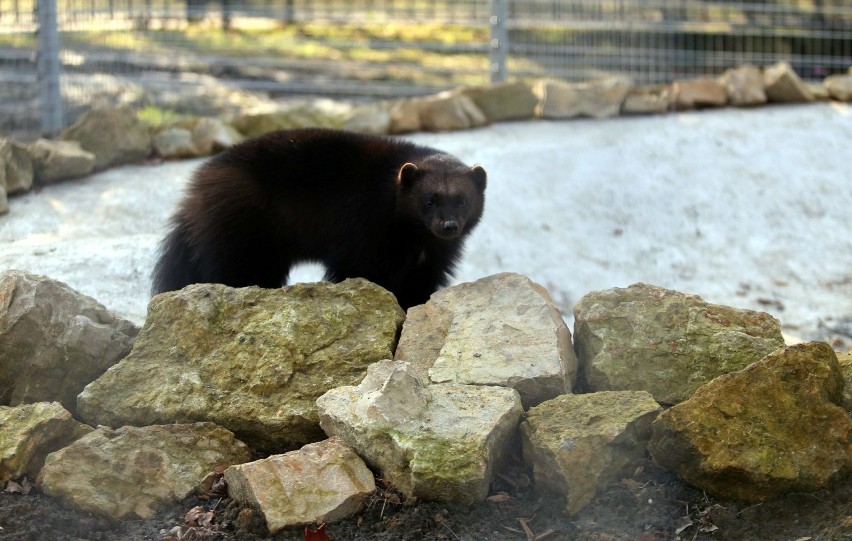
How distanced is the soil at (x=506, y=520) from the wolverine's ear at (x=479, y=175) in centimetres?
243

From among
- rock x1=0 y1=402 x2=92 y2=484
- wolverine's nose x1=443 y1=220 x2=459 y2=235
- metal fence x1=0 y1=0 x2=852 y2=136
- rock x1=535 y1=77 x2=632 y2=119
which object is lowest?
rock x1=0 y1=402 x2=92 y2=484

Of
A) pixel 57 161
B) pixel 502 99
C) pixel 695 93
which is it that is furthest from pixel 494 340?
pixel 695 93

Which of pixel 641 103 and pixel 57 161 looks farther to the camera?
pixel 641 103

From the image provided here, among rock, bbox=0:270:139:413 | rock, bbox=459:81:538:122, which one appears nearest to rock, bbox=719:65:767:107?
rock, bbox=459:81:538:122

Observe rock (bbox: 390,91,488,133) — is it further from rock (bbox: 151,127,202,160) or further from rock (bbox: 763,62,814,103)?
rock (bbox: 763,62,814,103)

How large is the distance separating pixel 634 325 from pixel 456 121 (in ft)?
16.1

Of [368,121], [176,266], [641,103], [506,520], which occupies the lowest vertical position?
[506,520]

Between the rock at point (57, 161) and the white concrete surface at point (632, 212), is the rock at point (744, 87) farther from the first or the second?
the rock at point (57, 161)

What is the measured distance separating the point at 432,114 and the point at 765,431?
18.5 feet

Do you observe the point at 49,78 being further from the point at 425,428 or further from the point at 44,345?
the point at 425,428

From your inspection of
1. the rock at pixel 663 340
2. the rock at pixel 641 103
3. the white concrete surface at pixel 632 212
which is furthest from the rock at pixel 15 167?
the rock at pixel 641 103

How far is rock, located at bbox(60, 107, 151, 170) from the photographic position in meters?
7.34

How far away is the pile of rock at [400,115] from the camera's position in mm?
6852

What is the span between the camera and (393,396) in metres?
3.30
